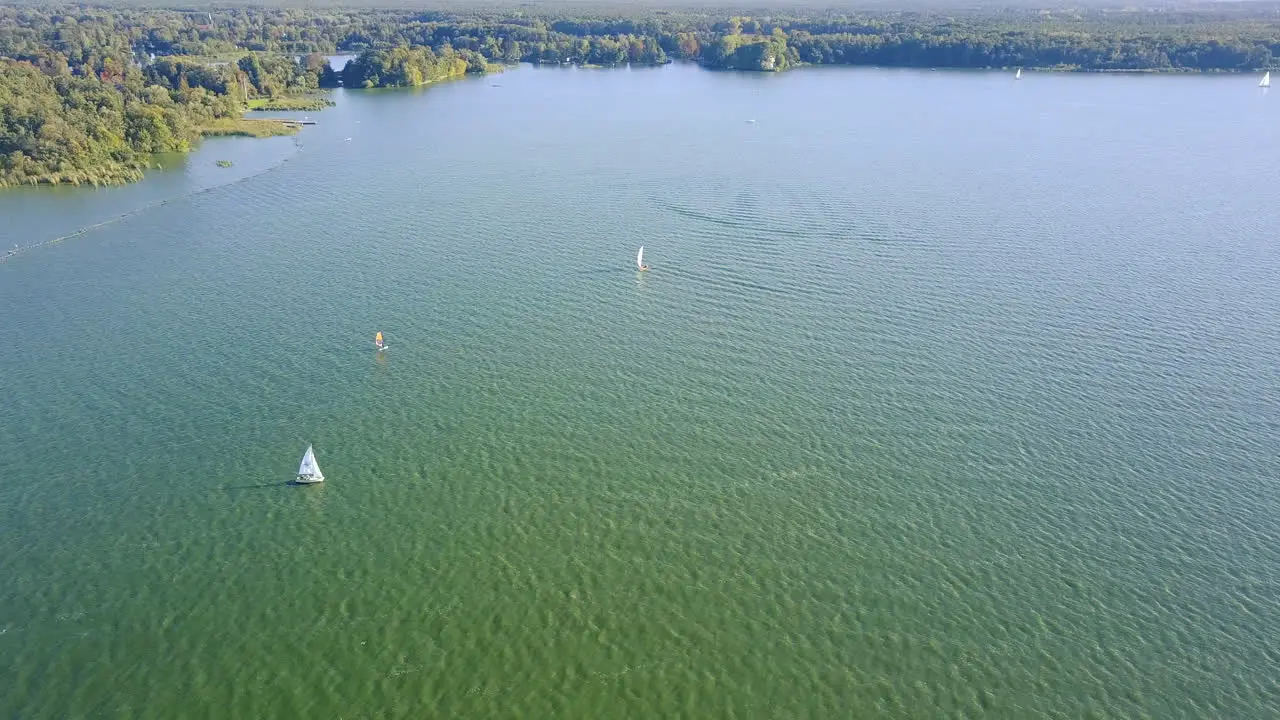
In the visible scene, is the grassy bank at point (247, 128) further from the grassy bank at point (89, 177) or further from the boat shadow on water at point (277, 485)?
the boat shadow on water at point (277, 485)

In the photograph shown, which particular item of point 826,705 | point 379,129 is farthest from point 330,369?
point 379,129

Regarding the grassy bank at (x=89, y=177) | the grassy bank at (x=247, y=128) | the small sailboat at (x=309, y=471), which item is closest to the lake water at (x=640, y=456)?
the small sailboat at (x=309, y=471)

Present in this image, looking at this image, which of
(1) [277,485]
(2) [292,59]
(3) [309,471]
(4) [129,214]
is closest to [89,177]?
(4) [129,214]

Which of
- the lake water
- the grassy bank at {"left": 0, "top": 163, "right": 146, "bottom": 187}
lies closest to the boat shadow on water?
the lake water

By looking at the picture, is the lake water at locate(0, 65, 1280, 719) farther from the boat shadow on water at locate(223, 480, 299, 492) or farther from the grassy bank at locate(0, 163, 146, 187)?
the grassy bank at locate(0, 163, 146, 187)

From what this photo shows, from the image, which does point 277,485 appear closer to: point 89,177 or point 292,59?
point 89,177

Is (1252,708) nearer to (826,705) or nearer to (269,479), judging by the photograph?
(826,705)

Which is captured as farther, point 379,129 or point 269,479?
point 379,129
